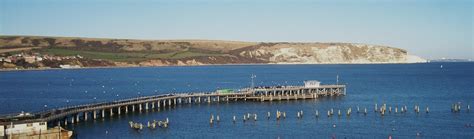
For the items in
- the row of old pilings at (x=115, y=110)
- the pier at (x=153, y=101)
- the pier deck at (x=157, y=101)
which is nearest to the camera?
the pier at (x=153, y=101)

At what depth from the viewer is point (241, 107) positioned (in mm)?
106625

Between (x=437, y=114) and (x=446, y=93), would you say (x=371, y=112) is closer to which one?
(x=437, y=114)

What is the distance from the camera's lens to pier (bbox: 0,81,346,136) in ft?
243

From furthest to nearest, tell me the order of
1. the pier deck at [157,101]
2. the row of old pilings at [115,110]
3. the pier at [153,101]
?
the row of old pilings at [115,110] < the pier deck at [157,101] < the pier at [153,101]

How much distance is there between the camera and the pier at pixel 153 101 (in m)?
74.1

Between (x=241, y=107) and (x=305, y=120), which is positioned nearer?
(x=305, y=120)

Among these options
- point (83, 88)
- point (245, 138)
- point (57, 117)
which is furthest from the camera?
point (83, 88)

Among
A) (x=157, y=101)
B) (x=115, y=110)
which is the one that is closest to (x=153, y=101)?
(x=157, y=101)

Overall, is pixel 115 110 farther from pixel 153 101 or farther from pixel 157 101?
pixel 157 101

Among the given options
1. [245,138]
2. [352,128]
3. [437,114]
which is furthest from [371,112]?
[245,138]

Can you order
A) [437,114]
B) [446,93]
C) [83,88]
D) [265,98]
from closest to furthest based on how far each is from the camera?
[437,114]
[265,98]
[446,93]
[83,88]

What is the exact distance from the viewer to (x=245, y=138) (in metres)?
72.9

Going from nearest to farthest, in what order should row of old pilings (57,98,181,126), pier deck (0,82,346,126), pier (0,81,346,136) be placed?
1. pier (0,81,346,136)
2. pier deck (0,82,346,126)
3. row of old pilings (57,98,181,126)

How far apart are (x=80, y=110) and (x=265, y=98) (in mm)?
39876
